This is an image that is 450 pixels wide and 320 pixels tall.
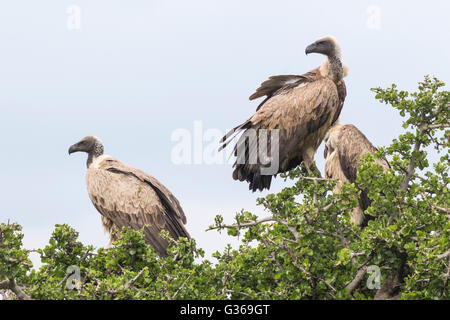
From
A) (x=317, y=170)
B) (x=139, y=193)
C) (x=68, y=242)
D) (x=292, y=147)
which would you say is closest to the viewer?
(x=68, y=242)

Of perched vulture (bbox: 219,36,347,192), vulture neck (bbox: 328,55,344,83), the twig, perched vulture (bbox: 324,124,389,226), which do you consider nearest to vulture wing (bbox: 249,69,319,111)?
perched vulture (bbox: 219,36,347,192)

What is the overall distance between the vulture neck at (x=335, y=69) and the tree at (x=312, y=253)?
8.04 feet

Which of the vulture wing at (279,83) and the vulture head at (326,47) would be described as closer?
the vulture wing at (279,83)

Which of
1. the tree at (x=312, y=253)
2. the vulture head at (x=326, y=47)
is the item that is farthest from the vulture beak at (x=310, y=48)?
the tree at (x=312, y=253)

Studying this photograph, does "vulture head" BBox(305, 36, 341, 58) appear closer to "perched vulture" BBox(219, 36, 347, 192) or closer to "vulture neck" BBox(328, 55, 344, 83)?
"vulture neck" BBox(328, 55, 344, 83)

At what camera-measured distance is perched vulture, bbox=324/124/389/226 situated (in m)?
11.5

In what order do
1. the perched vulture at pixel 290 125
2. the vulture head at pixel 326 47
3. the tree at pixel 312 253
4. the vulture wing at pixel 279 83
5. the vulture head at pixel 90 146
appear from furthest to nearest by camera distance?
the vulture head at pixel 90 146, the vulture head at pixel 326 47, the vulture wing at pixel 279 83, the perched vulture at pixel 290 125, the tree at pixel 312 253

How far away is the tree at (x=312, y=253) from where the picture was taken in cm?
738

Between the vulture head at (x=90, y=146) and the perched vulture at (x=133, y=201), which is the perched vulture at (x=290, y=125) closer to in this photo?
the perched vulture at (x=133, y=201)

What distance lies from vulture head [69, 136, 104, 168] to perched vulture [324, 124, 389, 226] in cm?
452
